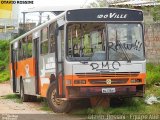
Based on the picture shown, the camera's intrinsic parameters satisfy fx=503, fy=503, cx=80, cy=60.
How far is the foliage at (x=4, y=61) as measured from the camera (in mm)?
38922

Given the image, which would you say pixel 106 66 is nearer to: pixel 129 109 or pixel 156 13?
pixel 129 109

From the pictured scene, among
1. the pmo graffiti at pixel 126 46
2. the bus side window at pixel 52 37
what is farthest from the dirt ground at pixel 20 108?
the pmo graffiti at pixel 126 46

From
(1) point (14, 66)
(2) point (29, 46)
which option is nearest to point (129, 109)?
(2) point (29, 46)

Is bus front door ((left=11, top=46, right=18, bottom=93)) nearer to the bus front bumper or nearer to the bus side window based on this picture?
the bus side window

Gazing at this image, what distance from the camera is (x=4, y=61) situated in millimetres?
43156

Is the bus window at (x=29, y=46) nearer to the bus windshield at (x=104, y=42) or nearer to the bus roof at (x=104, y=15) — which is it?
the bus windshield at (x=104, y=42)

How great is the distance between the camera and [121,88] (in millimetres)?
14289

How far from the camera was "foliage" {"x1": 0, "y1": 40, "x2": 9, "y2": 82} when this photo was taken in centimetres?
3892

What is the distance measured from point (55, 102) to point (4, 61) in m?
28.4

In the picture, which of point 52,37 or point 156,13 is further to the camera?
point 156,13

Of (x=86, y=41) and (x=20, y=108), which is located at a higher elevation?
(x=86, y=41)

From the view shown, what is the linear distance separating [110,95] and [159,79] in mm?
5503

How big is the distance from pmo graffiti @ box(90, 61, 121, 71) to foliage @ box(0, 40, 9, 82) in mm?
23998

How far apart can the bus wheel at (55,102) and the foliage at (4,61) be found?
22231 millimetres
